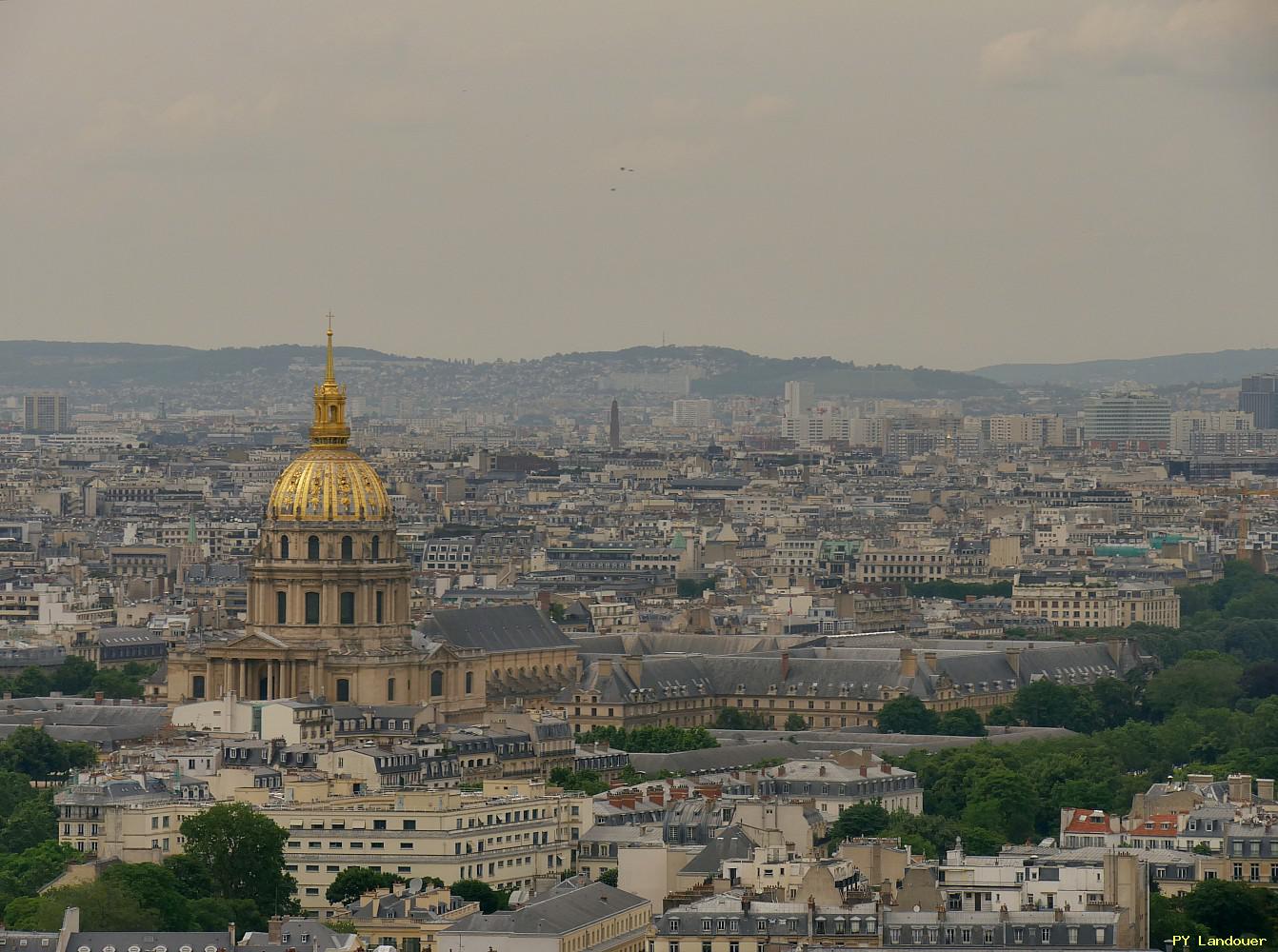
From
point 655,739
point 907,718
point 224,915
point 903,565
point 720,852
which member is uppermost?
point 720,852

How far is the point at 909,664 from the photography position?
110812 mm

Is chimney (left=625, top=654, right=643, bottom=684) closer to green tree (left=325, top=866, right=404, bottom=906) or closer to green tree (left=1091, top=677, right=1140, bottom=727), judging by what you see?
green tree (left=1091, top=677, right=1140, bottom=727)

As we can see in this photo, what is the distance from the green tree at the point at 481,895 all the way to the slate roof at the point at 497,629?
120 ft

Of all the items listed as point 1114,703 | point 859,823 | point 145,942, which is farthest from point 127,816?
point 1114,703

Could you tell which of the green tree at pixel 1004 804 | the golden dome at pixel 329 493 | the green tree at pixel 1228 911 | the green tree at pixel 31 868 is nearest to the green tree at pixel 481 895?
the green tree at pixel 31 868

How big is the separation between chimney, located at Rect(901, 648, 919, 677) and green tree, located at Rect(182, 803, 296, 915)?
41.3 m

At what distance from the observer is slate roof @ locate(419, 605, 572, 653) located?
107188mm

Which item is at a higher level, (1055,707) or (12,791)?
(12,791)

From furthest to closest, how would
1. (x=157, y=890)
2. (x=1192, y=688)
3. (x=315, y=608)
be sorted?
(x=1192, y=688) → (x=315, y=608) → (x=157, y=890)

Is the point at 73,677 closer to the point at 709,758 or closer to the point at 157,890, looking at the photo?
the point at 709,758

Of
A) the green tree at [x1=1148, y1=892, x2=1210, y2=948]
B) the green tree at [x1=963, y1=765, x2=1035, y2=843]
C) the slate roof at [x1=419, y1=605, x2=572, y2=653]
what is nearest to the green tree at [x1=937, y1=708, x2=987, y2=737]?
the slate roof at [x1=419, y1=605, x2=572, y2=653]

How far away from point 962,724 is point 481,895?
35.9m

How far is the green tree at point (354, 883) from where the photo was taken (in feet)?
225

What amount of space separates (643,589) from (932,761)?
228 ft
